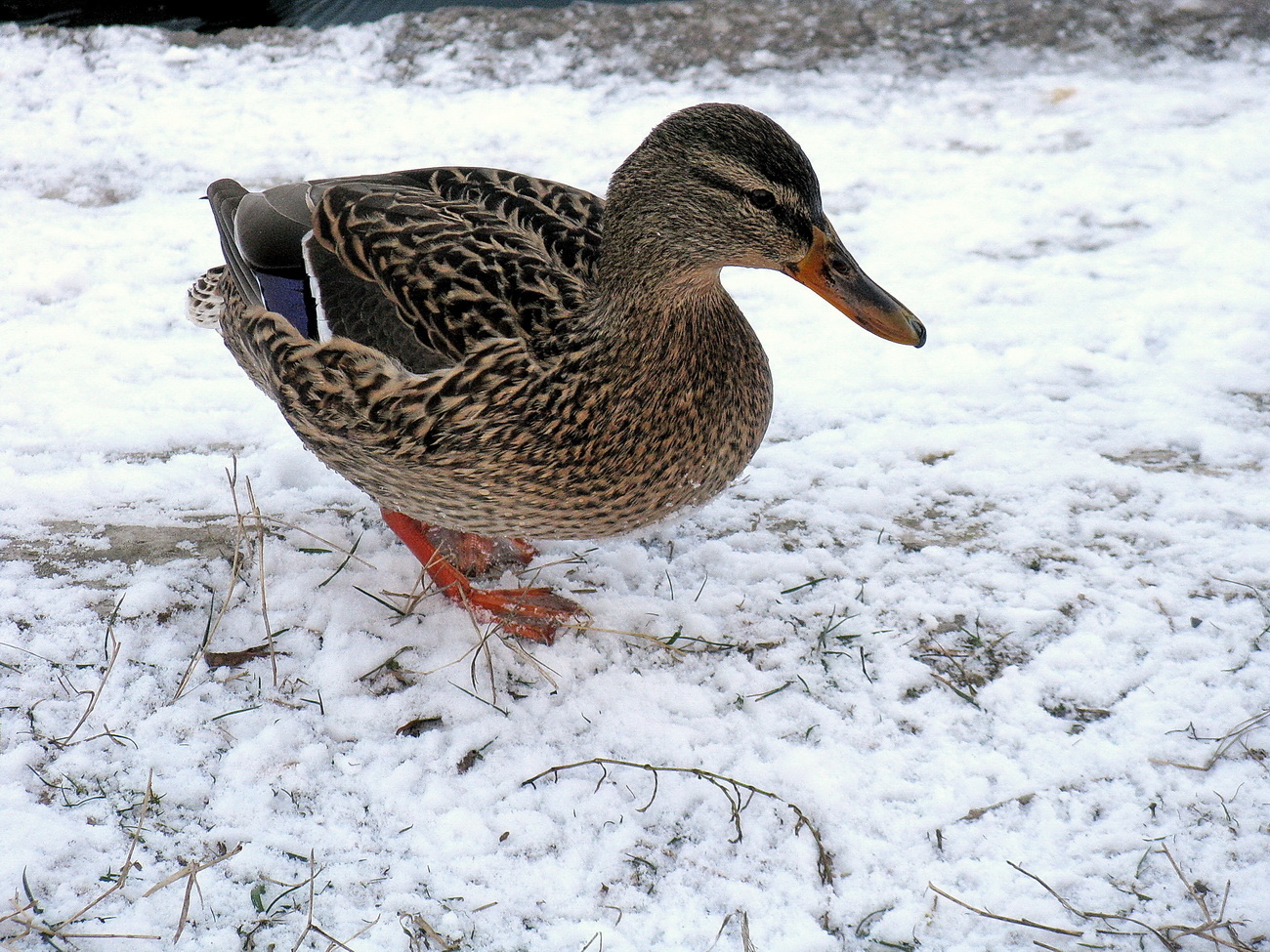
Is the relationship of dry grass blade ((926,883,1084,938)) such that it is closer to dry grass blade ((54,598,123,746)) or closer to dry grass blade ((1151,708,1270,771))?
dry grass blade ((1151,708,1270,771))

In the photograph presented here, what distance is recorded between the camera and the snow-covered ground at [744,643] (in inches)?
84.8

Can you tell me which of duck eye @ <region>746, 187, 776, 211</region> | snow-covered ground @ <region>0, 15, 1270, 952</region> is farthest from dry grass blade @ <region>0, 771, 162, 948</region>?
duck eye @ <region>746, 187, 776, 211</region>

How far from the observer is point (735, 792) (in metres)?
2.39

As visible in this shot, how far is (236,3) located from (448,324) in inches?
226

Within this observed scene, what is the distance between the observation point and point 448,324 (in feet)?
8.29

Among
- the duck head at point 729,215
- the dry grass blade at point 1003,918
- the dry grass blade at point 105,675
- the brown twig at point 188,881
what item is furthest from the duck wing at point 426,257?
the dry grass blade at point 1003,918

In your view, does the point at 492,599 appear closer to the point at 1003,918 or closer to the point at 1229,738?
the point at 1003,918

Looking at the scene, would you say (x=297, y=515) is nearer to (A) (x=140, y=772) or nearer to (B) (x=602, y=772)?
(A) (x=140, y=772)

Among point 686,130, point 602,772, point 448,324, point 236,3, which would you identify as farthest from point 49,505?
point 236,3

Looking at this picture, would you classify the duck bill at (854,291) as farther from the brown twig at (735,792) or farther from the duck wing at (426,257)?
the brown twig at (735,792)

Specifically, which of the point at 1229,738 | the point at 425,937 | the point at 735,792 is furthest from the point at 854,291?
the point at 425,937

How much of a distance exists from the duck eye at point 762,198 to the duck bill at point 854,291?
0.14 meters

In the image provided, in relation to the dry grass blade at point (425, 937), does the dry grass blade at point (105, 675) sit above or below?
above

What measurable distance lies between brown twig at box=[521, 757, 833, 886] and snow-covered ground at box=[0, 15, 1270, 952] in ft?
0.05
